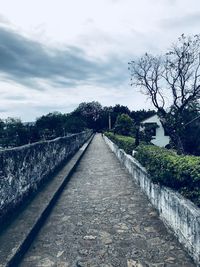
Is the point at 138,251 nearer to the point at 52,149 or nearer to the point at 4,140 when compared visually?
the point at 52,149

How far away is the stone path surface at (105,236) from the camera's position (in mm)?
4172

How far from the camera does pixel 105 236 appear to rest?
5074 mm

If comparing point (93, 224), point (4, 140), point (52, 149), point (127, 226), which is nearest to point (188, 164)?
point (127, 226)

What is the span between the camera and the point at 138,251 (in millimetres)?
4457

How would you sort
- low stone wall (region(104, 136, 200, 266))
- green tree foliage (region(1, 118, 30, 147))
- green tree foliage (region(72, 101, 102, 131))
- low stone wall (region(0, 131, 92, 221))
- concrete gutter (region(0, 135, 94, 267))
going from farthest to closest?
green tree foliage (region(72, 101, 102, 131)), green tree foliage (region(1, 118, 30, 147)), low stone wall (region(0, 131, 92, 221)), concrete gutter (region(0, 135, 94, 267)), low stone wall (region(104, 136, 200, 266))

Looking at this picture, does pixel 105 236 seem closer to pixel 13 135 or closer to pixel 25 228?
pixel 25 228

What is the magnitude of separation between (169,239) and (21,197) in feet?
11.2

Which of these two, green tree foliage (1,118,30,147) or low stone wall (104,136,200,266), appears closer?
low stone wall (104,136,200,266)

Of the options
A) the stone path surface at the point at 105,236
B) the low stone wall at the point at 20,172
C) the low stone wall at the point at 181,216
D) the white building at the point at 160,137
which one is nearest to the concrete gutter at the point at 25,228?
the stone path surface at the point at 105,236

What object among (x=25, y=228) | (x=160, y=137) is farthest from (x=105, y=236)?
(x=160, y=137)

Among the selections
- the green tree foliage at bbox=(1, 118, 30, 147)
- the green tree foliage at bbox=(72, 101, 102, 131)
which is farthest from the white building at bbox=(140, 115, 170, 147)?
the green tree foliage at bbox=(72, 101, 102, 131)

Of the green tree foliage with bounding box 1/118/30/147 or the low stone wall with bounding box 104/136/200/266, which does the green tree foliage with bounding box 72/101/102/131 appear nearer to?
the green tree foliage with bounding box 1/118/30/147

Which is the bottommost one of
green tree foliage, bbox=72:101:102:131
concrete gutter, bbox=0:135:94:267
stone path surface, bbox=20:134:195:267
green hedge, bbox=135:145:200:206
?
stone path surface, bbox=20:134:195:267

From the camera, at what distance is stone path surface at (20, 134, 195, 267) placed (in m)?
4.17
